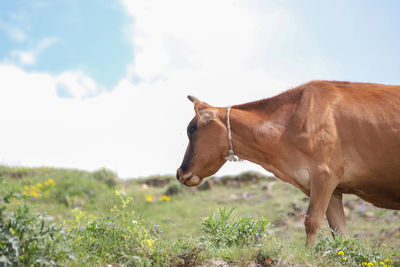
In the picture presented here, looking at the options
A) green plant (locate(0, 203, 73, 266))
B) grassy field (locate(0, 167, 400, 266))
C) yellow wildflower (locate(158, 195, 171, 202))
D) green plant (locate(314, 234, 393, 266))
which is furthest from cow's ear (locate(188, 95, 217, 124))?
yellow wildflower (locate(158, 195, 171, 202))

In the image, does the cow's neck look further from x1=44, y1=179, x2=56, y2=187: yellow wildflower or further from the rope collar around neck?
x1=44, y1=179, x2=56, y2=187: yellow wildflower

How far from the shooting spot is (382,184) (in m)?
5.49

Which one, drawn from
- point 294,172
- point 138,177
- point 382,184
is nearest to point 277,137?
point 294,172

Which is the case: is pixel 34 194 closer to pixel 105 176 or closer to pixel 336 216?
pixel 105 176

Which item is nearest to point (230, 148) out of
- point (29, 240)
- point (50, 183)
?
point (29, 240)

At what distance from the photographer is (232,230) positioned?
5227 millimetres

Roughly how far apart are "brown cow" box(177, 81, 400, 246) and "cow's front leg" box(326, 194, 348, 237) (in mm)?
13

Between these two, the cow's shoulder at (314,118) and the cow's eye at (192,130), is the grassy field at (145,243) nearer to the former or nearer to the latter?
the cow's shoulder at (314,118)

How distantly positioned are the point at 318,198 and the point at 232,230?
3.64 feet

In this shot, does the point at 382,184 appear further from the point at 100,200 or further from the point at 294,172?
the point at 100,200

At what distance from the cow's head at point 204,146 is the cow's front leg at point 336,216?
5.24 ft

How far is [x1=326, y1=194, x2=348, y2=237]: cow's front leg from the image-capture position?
573 centimetres

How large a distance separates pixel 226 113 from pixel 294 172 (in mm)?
1264

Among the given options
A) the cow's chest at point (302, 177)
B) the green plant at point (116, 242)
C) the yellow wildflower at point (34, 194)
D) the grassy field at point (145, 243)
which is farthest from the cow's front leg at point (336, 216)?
the yellow wildflower at point (34, 194)
